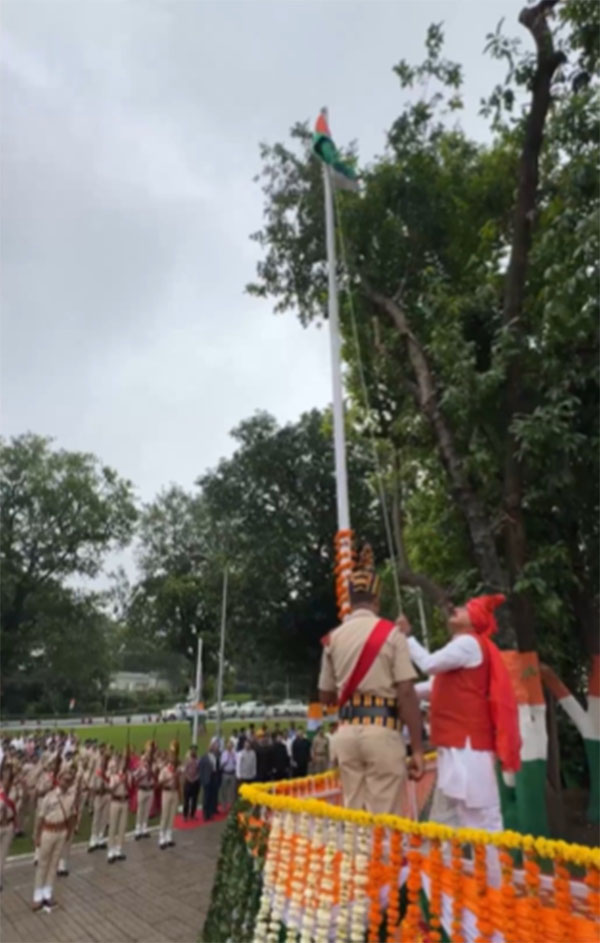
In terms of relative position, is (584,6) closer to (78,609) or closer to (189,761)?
(189,761)

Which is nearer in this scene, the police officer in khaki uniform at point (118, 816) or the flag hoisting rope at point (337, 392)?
the flag hoisting rope at point (337, 392)

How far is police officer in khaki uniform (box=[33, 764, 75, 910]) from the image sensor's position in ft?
31.6

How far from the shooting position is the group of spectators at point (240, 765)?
17172 millimetres

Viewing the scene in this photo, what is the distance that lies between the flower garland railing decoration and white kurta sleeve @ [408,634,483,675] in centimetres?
106

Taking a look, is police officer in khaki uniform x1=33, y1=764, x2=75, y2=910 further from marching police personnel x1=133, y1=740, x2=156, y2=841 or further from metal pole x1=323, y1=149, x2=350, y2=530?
metal pole x1=323, y1=149, x2=350, y2=530

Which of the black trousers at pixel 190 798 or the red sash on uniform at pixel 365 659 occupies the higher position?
the red sash on uniform at pixel 365 659

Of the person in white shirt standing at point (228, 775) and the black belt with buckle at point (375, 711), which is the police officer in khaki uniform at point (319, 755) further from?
the black belt with buckle at point (375, 711)

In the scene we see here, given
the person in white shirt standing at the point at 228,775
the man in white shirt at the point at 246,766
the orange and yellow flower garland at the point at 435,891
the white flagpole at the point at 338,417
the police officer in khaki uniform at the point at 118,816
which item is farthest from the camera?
the person in white shirt standing at the point at 228,775

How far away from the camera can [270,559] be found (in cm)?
2880

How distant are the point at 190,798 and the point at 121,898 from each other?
7431mm

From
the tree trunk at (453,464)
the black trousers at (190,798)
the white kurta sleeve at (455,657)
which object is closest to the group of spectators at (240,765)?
the black trousers at (190,798)

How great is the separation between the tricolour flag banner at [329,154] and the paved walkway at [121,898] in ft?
30.3

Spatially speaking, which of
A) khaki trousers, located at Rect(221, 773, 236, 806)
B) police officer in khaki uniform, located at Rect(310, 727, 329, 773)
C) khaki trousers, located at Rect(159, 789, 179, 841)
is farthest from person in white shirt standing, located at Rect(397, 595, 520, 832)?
police officer in khaki uniform, located at Rect(310, 727, 329, 773)

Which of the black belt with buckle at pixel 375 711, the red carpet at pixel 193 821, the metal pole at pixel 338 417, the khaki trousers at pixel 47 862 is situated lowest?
the red carpet at pixel 193 821
